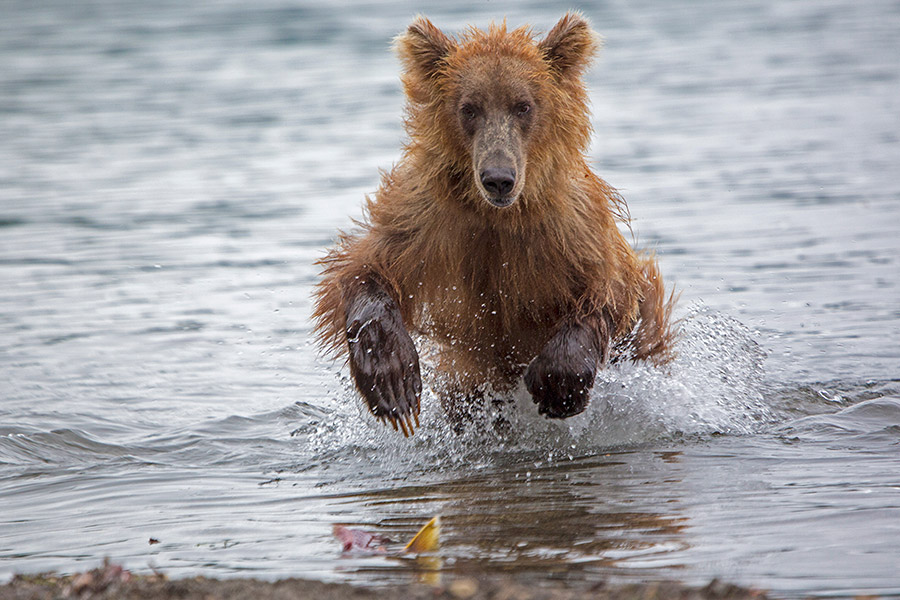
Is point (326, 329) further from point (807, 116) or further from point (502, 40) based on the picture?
point (807, 116)

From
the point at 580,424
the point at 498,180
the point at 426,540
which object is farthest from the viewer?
the point at 580,424

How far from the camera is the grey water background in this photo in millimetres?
4852

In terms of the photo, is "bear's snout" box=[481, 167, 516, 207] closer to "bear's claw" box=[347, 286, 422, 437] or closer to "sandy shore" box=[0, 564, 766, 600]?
"bear's claw" box=[347, 286, 422, 437]

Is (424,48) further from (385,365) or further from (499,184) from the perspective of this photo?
(385,365)

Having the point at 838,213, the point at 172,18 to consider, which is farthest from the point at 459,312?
the point at 172,18

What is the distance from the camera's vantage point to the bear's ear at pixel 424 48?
5762 millimetres

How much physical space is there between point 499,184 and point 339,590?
2.10 metres

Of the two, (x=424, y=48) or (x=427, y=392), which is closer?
(x=424, y=48)

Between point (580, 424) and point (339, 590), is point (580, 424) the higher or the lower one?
the lower one

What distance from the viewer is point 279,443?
6.82m

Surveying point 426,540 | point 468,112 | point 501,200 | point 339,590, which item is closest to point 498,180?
point 501,200

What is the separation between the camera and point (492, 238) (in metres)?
5.93

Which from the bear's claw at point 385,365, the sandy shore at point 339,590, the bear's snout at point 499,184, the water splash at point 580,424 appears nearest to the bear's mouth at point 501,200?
the bear's snout at point 499,184

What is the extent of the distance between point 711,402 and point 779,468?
121 centimetres
